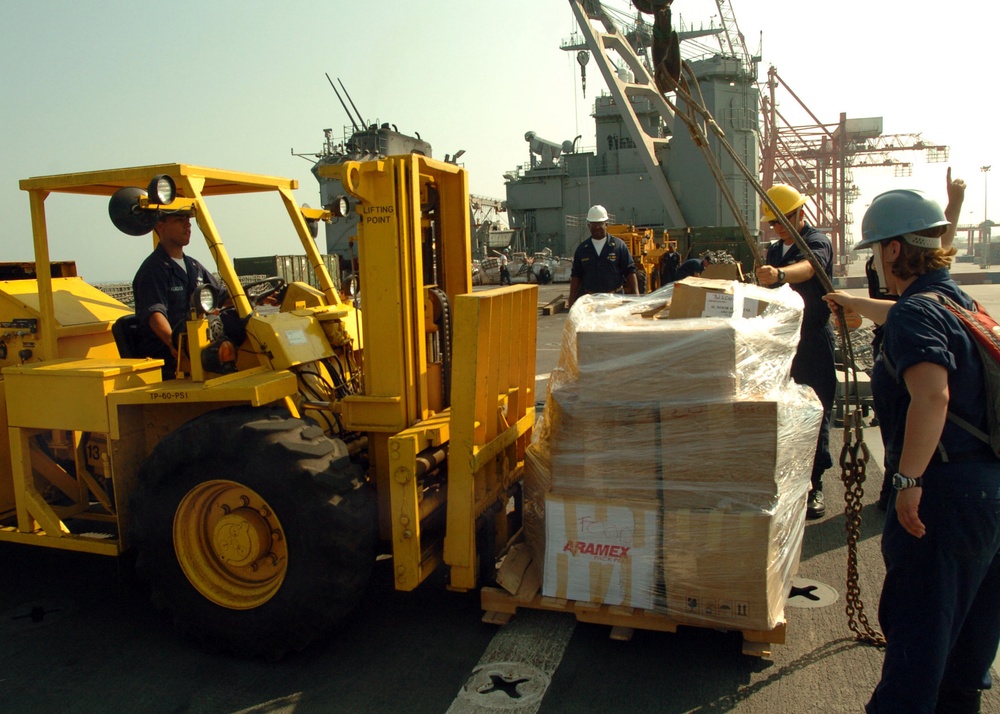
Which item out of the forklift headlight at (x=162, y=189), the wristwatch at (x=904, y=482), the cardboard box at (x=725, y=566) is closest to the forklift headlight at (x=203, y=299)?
the forklift headlight at (x=162, y=189)

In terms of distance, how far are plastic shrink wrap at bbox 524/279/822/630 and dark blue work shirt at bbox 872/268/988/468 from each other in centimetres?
69

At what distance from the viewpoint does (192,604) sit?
11.9 feet

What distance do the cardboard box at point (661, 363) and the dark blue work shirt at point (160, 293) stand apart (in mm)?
2271

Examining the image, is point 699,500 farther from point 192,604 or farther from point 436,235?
point 192,604

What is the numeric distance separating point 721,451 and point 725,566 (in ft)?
1.61

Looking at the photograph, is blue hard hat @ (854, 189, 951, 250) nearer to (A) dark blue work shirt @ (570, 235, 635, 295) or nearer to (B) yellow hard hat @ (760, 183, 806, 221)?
(B) yellow hard hat @ (760, 183, 806, 221)

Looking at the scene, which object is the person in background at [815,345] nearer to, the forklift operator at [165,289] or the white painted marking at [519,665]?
the white painted marking at [519,665]

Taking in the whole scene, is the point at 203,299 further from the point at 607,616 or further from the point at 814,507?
the point at 814,507

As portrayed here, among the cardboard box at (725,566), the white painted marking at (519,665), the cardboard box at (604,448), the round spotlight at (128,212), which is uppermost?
the round spotlight at (128,212)

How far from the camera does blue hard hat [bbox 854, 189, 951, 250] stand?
2.58 meters

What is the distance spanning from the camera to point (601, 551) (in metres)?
3.44

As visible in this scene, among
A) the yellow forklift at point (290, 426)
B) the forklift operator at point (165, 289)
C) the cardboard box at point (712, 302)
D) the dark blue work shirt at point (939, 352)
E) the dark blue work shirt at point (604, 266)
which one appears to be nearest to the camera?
the dark blue work shirt at point (939, 352)

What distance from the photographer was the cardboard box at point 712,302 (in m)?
3.65

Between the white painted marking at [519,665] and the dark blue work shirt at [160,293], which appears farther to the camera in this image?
the dark blue work shirt at [160,293]
